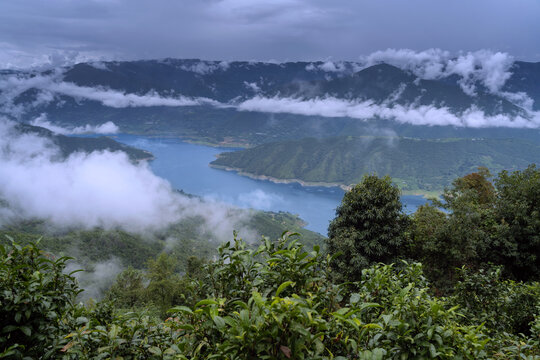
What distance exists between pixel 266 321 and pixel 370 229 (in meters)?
8.85

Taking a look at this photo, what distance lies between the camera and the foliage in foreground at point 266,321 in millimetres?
1422

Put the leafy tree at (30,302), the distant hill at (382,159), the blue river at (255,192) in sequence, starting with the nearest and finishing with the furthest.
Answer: the leafy tree at (30,302), the blue river at (255,192), the distant hill at (382,159)

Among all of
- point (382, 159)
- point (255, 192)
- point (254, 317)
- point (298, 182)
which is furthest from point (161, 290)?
point (382, 159)

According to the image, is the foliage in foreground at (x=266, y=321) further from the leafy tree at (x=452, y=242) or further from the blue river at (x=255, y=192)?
the blue river at (x=255, y=192)

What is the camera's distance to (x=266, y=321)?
1.41m

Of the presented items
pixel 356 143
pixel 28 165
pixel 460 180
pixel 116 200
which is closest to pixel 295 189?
pixel 356 143

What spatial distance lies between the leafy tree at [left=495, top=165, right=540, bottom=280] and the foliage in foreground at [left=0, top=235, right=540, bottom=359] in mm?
8424

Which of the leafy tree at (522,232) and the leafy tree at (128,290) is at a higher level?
the leafy tree at (522,232)

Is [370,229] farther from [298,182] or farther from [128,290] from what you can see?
[298,182]

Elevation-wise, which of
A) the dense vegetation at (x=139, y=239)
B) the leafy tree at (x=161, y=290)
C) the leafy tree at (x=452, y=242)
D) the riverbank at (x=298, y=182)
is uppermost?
the leafy tree at (x=452, y=242)

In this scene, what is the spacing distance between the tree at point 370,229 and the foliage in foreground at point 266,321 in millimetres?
6938

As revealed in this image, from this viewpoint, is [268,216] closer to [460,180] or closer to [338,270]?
[460,180]

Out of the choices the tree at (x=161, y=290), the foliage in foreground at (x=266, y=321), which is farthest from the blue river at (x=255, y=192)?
the foliage in foreground at (x=266, y=321)

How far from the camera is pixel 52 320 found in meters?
2.12
